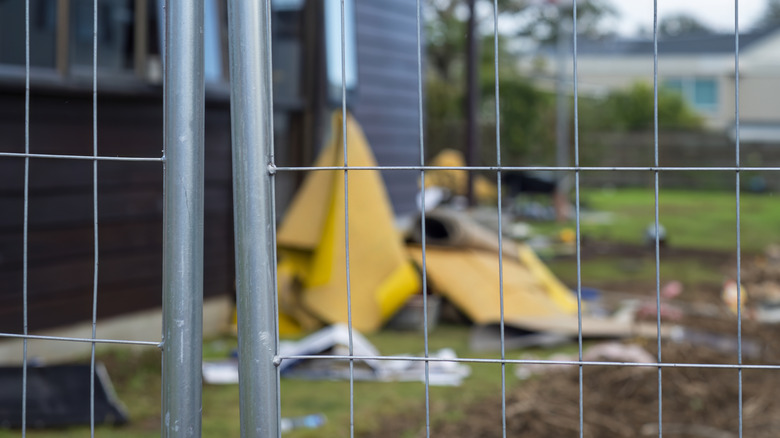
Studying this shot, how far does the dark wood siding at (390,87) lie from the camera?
27.7ft

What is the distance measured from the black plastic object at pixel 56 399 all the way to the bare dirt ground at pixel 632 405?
116 cm

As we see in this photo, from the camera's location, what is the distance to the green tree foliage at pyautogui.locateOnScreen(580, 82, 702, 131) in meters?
23.6

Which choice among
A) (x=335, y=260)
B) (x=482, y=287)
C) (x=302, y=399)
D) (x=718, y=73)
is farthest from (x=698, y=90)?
(x=302, y=399)

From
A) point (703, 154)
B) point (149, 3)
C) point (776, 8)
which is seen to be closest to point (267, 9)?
Answer: point (149, 3)

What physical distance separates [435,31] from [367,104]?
19943mm

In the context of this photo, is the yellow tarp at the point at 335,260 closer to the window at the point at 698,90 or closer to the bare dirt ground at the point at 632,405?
the bare dirt ground at the point at 632,405

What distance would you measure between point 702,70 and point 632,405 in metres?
22.8

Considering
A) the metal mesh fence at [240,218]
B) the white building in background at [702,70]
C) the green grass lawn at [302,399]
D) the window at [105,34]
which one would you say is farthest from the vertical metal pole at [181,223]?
the white building in background at [702,70]

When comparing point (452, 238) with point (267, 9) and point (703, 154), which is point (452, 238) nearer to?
point (267, 9)

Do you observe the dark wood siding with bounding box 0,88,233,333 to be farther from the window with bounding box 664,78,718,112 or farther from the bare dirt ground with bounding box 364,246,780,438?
the window with bounding box 664,78,718,112

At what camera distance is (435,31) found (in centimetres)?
2786

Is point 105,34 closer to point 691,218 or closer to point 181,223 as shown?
point 181,223

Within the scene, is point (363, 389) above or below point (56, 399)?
below

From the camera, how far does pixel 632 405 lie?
4023 mm
